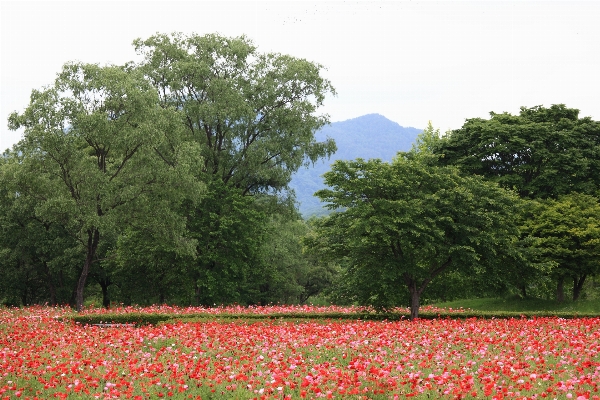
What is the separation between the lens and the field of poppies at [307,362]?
1034 centimetres

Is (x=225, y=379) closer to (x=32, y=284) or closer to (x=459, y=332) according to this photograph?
(x=459, y=332)

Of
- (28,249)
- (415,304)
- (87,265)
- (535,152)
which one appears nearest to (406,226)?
(415,304)

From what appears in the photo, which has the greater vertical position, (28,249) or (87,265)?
(28,249)

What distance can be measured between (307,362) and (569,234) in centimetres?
2611

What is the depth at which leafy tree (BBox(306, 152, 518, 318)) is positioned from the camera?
25969 mm

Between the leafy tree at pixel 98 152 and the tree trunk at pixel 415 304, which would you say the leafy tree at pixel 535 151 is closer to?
the tree trunk at pixel 415 304

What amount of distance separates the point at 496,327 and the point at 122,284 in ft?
109

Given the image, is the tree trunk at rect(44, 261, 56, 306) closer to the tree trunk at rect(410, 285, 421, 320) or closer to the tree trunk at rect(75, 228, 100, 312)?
the tree trunk at rect(75, 228, 100, 312)

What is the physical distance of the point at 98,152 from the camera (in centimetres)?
3359

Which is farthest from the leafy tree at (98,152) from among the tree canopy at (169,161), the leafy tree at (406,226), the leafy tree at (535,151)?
the leafy tree at (535,151)

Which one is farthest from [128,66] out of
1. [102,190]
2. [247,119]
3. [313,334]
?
[313,334]

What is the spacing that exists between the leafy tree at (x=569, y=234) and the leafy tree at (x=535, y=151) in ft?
10.3

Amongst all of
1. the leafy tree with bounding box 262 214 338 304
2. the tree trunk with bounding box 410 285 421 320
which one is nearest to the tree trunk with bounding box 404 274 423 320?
the tree trunk with bounding box 410 285 421 320

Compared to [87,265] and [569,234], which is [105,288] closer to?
[87,265]
